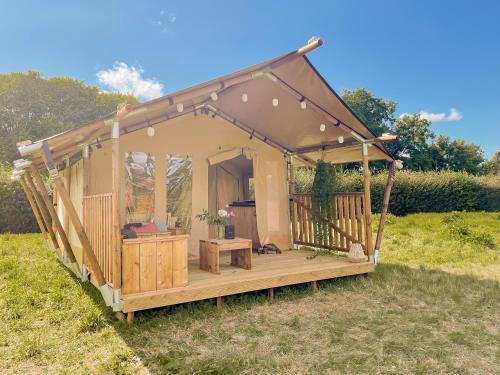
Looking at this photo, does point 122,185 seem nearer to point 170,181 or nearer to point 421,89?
point 170,181

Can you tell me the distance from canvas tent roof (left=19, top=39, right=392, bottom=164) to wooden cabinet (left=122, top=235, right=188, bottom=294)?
1.38 metres

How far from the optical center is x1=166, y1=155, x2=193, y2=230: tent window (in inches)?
252

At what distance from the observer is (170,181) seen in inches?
253

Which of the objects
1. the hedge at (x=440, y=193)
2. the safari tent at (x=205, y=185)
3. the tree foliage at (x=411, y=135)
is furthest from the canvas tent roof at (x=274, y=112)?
the tree foliage at (x=411, y=135)

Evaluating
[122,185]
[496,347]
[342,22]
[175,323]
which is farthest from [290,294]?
[342,22]

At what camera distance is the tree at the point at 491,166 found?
32875 millimetres

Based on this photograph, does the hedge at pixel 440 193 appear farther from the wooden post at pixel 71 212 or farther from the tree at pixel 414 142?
the tree at pixel 414 142

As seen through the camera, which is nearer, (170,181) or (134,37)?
(170,181)

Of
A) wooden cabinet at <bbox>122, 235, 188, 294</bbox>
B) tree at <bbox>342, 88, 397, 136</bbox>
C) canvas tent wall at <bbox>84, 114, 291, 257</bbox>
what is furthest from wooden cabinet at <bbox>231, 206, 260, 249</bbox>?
tree at <bbox>342, 88, 397, 136</bbox>

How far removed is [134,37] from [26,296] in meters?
13.8

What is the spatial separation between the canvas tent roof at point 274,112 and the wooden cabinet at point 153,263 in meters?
1.38

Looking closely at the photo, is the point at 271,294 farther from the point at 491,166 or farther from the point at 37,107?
the point at 491,166

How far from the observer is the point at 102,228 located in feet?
14.3

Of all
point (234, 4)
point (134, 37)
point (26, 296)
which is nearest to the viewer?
point (26, 296)
